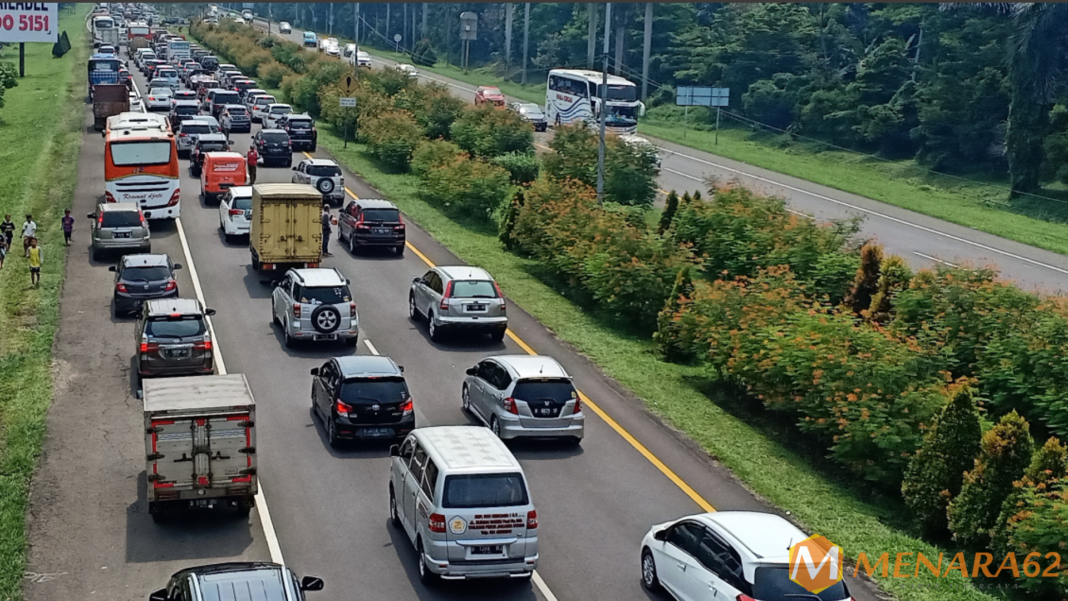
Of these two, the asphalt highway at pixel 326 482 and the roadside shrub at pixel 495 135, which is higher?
the roadside shrub at pixel 495 135

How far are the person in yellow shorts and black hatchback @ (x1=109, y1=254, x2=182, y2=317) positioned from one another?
12.1 ft

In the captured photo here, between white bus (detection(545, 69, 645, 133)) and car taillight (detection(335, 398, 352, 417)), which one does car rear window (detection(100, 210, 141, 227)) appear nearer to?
car taillight (detection(335, 398, 352, 417))

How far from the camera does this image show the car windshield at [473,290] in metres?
31.3

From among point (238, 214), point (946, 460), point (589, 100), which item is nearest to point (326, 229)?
point (238, 214)

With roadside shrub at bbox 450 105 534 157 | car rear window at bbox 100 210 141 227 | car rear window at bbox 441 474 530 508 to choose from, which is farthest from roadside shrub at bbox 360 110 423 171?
car rear window at bbox 441 474 530 508

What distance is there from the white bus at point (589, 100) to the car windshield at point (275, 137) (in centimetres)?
1753

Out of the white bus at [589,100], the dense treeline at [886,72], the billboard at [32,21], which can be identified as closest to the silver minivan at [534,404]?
the billboard at [32,21]

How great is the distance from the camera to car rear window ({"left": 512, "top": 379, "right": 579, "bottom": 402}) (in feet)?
77.6

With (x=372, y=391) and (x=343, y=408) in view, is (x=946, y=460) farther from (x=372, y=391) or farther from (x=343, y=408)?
(x=343, y=408)

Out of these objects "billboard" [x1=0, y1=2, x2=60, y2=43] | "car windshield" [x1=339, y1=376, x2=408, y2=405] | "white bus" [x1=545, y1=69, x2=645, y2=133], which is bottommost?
"car windshield" [x1=339, y1=376, x2=408, y2=405]

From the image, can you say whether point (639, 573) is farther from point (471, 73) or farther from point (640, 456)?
point (471, 73)

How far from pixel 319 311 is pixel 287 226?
7.18 metres

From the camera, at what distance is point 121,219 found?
39156 millimetres

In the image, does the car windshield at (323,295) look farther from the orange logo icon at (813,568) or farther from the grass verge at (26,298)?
the orange logo icon at (813,568)
